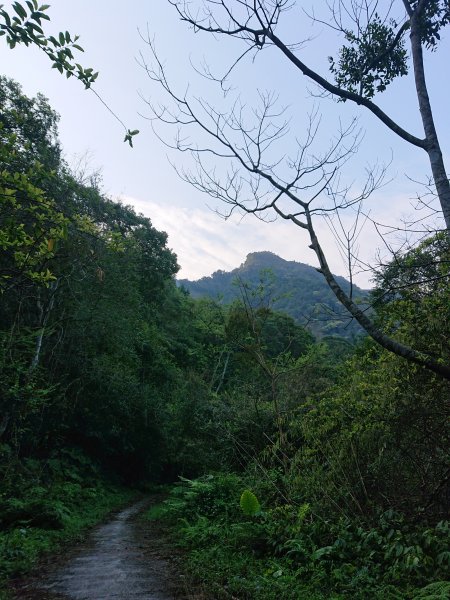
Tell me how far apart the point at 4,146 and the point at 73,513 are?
459 inches

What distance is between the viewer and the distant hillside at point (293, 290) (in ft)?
20.5

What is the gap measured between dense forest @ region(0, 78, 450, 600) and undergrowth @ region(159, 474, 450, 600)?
0.03m

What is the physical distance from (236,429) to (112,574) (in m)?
8.30

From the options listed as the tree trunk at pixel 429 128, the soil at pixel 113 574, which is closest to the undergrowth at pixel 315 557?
the soil at pixel 113 574

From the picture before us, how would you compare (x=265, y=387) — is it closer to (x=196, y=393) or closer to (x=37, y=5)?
(x=196, y=393)

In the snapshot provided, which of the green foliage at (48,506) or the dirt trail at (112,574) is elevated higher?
the dirt trail at (112,574)

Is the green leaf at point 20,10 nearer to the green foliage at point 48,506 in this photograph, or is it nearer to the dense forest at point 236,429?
the dense forest at point 236,429

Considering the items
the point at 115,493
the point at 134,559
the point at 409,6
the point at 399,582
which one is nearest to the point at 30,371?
the point at 134,559

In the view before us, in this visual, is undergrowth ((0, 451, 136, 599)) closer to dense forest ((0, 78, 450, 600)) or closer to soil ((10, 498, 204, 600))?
dense forest ((0, 78, 450, 600))

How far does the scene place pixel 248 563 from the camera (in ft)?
21.2

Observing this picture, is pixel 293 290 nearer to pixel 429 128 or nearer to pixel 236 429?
pixel 236 429

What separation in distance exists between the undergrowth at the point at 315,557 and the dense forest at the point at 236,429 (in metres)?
0.03

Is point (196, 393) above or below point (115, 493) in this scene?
above

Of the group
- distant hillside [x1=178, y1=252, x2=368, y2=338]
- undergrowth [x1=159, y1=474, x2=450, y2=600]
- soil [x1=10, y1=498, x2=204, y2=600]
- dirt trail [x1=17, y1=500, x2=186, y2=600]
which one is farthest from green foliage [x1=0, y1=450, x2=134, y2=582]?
distant hillside [x1=178, y1=252, x2=368, y2=338]
